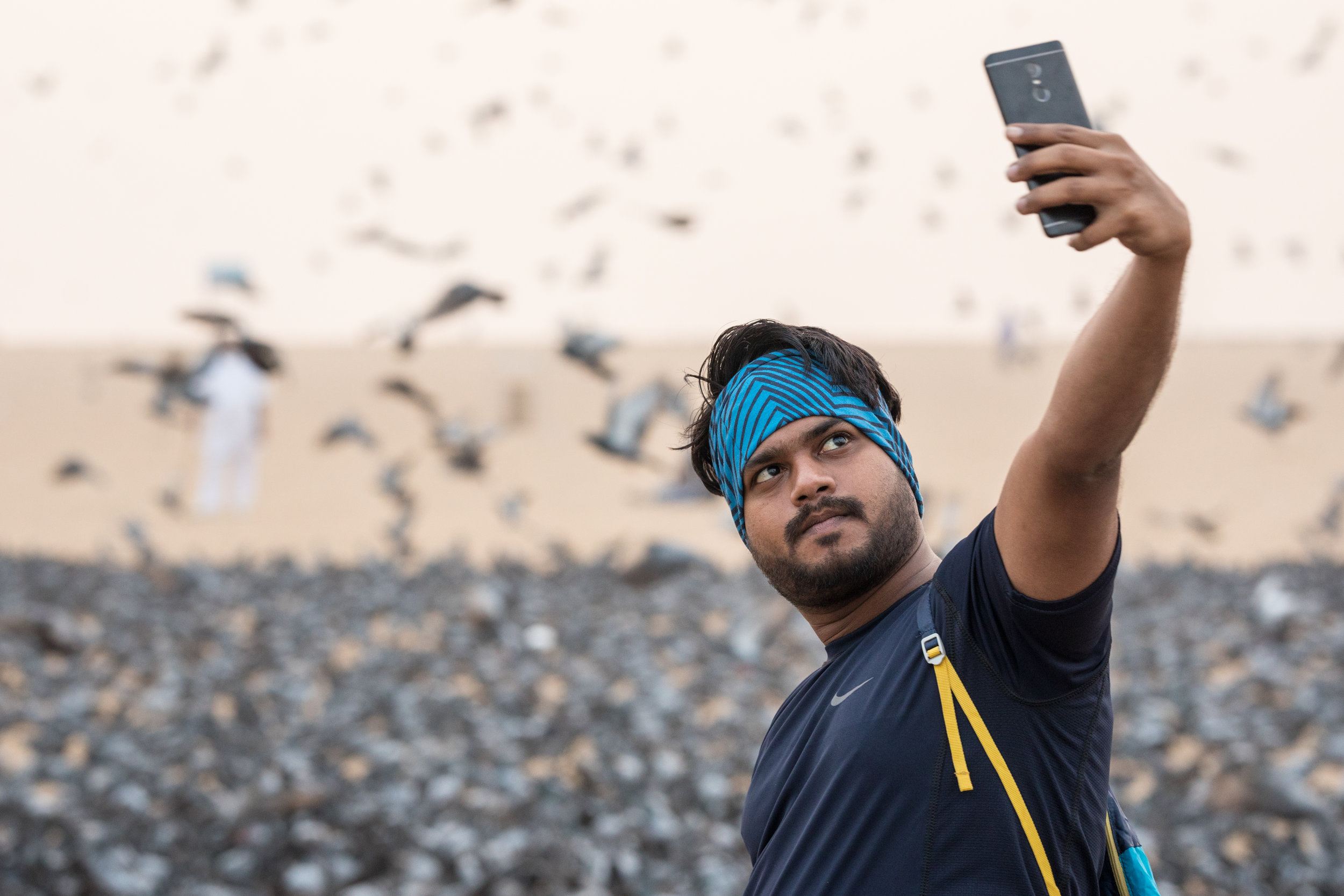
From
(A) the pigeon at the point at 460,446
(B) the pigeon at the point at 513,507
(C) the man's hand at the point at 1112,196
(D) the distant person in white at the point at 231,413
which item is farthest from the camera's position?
Answer: (B) the pigeon at the point at 513,507

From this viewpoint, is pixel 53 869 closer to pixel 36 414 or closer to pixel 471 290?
pixel 471 290

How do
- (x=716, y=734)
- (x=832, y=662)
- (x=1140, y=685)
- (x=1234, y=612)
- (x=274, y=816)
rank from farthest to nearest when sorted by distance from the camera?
(x=1234, y=612)
(x=1140, y=685)
(x=716, y=734)
(x=274, y=816)
(x=832, y=662)

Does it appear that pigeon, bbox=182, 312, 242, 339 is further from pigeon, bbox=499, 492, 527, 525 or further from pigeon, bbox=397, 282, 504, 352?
pigeon, bbox=499, 492, 527, 525

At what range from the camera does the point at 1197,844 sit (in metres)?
4.75

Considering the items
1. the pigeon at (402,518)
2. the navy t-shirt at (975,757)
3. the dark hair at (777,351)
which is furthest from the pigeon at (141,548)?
the navy t-shirt at (975,757)

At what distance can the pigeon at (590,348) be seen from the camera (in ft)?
18.4

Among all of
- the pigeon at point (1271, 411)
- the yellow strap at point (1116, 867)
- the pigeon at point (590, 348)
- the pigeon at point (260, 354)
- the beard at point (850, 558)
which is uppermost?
the pigeon at point (260, 354)

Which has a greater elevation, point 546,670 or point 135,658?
point 135,658

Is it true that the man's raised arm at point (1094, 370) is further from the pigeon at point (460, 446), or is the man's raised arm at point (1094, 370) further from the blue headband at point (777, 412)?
the pigeon at point (460, 446)

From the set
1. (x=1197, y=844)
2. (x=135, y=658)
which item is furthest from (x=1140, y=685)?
(x=135, y=658)

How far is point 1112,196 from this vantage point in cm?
130

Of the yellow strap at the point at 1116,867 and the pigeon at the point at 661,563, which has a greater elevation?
the yellow strap at the point at 1116,867

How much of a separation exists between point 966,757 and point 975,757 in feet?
0.04

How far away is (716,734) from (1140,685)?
7.98 ft
